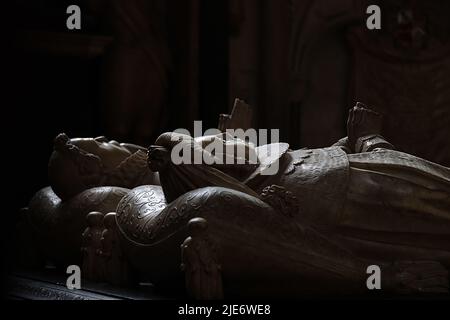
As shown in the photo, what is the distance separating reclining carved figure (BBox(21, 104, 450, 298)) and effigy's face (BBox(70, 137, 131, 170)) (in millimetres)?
728

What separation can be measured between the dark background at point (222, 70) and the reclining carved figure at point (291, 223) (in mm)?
2498

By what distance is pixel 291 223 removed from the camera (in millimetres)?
3506

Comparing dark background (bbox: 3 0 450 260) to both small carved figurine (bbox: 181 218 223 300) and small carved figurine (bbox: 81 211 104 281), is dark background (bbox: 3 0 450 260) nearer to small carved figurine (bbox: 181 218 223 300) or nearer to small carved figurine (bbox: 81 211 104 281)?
small carved figurine (bbox: 81 211 104 281)

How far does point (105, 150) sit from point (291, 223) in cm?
163

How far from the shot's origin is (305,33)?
30.0 feet

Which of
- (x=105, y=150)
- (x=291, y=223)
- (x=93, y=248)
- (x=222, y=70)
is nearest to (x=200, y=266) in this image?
(x=291, y=223)

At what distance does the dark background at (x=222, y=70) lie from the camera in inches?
283

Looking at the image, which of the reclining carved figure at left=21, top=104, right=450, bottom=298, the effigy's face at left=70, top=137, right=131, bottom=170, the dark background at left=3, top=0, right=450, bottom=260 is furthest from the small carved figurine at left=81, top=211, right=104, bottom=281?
the dark background at left=3, top=0, right=450, bottom=260

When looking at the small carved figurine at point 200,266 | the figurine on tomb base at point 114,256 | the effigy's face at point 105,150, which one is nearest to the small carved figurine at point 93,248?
the figurine on tomb base at point 114,256

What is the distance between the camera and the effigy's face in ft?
15.8

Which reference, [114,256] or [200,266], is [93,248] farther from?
[200,266]

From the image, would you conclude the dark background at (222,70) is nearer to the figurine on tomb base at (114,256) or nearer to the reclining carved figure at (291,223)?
the figurine on tomb base at (114,256)

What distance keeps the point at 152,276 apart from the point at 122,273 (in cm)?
39
